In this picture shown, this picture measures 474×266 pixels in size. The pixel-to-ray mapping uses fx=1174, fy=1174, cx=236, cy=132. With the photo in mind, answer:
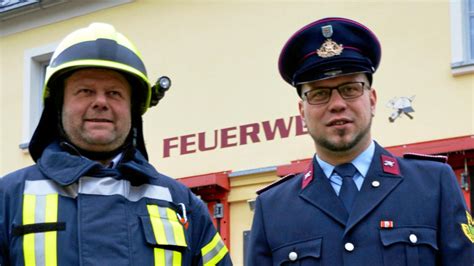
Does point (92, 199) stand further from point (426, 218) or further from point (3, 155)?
point (3, 155)

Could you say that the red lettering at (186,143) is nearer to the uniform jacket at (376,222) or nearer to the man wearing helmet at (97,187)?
the man wearing helmet at (97,187)

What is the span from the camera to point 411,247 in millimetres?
4742

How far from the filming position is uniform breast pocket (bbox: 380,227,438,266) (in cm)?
473

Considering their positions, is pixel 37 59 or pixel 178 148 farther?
pixel 37 59

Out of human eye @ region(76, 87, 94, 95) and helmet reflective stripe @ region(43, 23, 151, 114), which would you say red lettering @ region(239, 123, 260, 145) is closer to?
helmet reflective stripe @ region(43, 23, 151, 114)

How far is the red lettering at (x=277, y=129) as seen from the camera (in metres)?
13.3

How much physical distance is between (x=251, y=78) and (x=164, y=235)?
8.75 metres

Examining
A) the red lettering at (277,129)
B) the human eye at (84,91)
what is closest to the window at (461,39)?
the red lettering at (277,129)

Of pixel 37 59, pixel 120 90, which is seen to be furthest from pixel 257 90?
pixel 120 90

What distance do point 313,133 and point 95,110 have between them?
0.92 metres

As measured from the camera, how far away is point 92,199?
4.82m

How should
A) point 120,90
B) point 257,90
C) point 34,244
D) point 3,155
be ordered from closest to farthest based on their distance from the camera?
point 34,244
point 120,90
point 257,90
point 3,155

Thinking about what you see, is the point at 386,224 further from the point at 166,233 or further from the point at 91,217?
the point at 91,217

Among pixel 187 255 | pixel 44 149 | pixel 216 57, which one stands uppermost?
pixel 216 57
